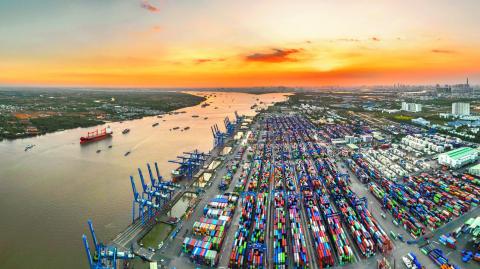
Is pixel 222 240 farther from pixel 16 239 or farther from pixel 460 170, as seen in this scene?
pixel 460 170

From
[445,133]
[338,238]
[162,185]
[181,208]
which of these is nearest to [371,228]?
[338,238]

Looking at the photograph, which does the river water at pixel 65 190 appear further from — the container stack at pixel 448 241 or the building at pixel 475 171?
the building at pixel 475 171

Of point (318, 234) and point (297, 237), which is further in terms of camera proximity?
point (318, 234)

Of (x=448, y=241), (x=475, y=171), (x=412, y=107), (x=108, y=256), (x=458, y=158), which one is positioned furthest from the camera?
(x=412, y=107)

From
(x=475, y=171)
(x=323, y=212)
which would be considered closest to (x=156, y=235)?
(x=323, y=212)

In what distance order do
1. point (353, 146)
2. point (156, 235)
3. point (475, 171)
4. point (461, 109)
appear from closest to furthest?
point (156, 235), point (475, 171), point (353, 146), point (461, 109)

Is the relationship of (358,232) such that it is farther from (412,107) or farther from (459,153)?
(412,107)
